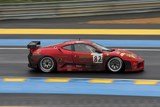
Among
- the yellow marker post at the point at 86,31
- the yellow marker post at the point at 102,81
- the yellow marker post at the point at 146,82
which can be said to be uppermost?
the yellow marker post at the point at 86,31

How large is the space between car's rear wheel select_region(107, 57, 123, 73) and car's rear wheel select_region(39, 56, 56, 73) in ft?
6.05

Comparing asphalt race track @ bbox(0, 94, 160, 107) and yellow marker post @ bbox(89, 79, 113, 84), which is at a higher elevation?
yellow marker post @ bbox(89, 79, 113, 84)

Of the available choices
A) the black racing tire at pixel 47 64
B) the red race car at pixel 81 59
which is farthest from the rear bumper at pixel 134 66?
the black racing tire at pixel 47 64

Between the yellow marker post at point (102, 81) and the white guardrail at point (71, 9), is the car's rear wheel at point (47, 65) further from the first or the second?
the white guardrail at point (71, 9)

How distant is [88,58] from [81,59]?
23cm

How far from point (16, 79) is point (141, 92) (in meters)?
4.14

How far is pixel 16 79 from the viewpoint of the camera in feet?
53.4

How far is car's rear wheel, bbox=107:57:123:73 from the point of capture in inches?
659

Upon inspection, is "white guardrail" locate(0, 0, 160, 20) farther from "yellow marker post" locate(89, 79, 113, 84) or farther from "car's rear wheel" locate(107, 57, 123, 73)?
"yellow marker post" locate(89, 79, 113, 84)

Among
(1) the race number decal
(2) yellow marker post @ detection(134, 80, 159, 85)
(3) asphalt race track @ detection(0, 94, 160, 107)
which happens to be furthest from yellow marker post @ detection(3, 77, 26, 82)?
(2) yellow marker post @ detection(134, 80, 159, 85)

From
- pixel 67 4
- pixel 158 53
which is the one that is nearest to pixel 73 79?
pixel 158 53

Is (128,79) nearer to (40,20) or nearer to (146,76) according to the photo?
(146,76)

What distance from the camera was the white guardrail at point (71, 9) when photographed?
94.3 feet

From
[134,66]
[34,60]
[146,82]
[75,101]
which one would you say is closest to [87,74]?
[134,66]
